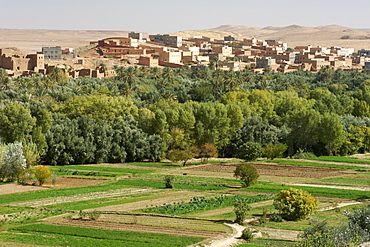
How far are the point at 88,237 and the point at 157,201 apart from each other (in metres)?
Answer: 9.33

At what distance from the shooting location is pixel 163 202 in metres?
35.4

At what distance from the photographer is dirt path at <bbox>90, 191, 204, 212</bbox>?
33281 millimetres

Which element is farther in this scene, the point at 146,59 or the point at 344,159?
the point at 146,59

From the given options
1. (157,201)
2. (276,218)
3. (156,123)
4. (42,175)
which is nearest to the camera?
(276,218)

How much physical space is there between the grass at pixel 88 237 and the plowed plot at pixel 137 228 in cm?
72

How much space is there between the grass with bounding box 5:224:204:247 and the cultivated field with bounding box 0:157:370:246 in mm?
43

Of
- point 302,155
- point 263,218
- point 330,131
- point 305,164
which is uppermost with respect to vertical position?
point 330,131

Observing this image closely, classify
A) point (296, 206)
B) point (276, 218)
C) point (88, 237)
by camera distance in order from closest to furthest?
point (88, 237) → point (276, 218) → point (296, 206)

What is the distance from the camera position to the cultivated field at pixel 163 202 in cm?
2698

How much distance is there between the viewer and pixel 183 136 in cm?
5469

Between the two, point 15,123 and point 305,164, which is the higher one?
point 15,123

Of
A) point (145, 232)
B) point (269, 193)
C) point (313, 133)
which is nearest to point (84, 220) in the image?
point (145, 232)

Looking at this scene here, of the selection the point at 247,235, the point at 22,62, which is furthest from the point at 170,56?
the point at 247,235

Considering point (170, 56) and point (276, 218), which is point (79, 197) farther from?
point (170, 56)
